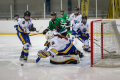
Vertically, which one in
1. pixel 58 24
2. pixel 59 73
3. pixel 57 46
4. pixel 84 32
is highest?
pixel 58 24

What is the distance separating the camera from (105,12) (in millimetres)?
9422

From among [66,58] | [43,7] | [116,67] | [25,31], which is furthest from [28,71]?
[43,7]

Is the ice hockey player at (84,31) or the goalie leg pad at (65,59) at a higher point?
the ice hockey player at (84,31)

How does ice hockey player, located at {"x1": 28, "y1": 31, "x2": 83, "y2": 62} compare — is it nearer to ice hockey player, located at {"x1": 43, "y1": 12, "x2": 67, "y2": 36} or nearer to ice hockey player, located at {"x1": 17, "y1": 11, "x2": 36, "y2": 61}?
ice hockey player, located at {"x1": 43, "y1": 12, "x2": 67, "y2": 36}

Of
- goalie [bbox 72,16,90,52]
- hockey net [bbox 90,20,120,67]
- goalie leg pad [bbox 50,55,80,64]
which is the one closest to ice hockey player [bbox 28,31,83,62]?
goalie leg pad [bbox 50,55,80,64]

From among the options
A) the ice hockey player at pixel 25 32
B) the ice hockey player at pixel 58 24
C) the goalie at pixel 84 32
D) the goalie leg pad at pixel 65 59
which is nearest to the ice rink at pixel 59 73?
the goalie leg pad at pixel 65 59

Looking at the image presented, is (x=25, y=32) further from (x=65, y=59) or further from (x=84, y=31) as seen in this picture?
(x=84, y=31)

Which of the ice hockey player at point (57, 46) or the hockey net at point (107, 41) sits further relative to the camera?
the hockey net at point (107, 41)

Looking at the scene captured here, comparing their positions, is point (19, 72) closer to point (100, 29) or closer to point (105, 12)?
point (100, 29)

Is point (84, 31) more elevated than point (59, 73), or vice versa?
point (84, 31)

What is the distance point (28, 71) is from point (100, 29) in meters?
1.51

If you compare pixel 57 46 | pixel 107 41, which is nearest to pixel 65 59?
pixel 57 46

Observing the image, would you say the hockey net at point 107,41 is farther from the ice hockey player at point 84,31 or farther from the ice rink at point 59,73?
the ice hockey player at point 84,31

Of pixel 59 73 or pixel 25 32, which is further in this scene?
pixel 25 32
